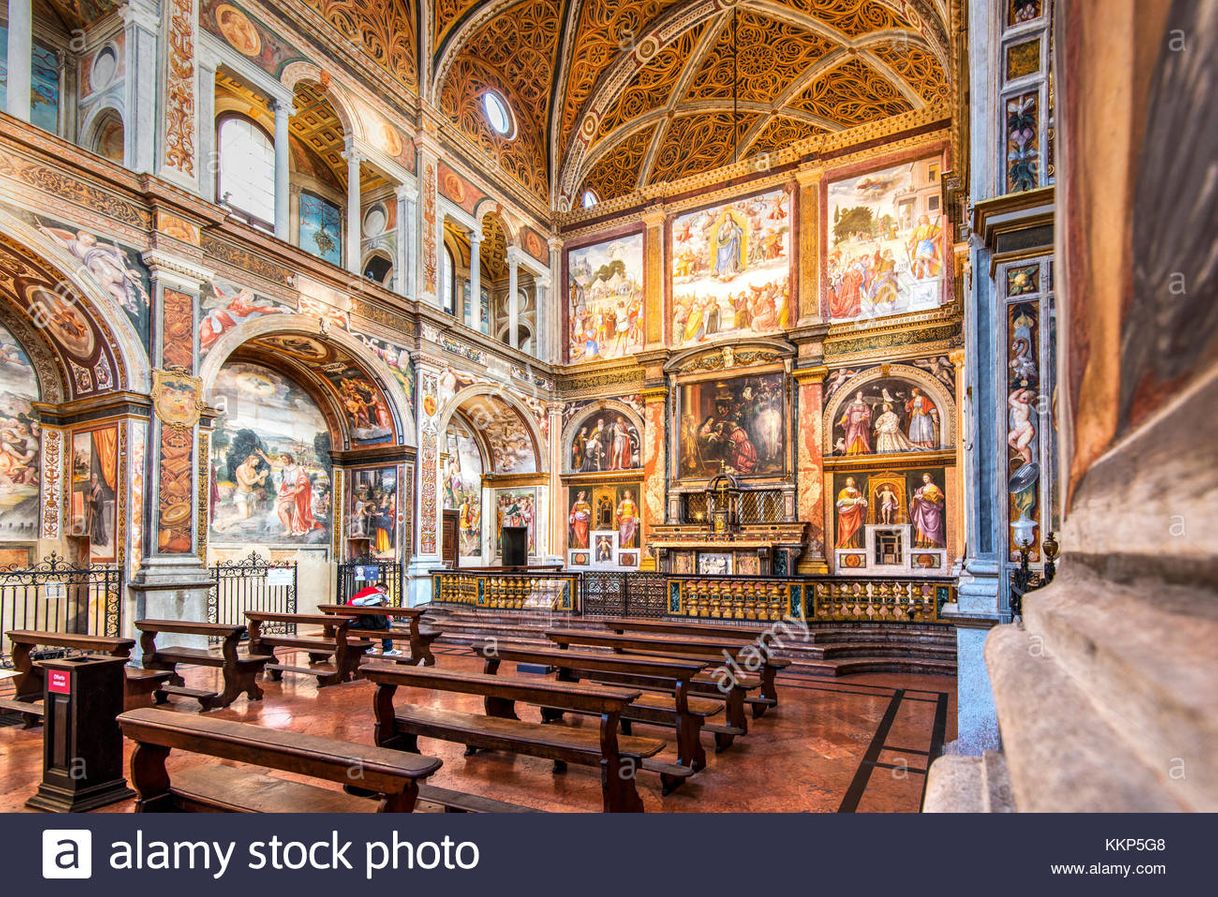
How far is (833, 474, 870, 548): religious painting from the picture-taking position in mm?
15070

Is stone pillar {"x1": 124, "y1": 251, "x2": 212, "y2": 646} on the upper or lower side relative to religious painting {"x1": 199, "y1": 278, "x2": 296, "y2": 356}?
lower

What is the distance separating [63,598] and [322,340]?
225 inches

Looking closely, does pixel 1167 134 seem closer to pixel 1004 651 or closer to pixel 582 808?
pixel 1004 651

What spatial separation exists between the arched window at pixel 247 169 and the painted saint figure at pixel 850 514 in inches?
535

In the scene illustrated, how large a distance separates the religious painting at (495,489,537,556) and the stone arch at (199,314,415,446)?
5.46m

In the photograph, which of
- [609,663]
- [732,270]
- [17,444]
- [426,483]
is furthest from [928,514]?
[17,444]

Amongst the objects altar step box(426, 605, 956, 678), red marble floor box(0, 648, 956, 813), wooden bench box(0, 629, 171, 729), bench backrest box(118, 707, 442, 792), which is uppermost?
bench backrest box(118, 707, 442, 792)

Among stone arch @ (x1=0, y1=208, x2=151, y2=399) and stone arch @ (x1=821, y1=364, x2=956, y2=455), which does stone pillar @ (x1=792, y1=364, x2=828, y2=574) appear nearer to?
stone arch @ (x1=821, y1=364, x2=956, y2=455)

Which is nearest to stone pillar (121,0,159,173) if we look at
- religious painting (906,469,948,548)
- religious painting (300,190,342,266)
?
religious painting (300,190,342,266)

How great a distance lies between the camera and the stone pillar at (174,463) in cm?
912

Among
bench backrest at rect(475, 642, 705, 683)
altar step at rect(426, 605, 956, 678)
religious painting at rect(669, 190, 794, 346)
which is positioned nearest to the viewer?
bench backrest at rect(475, 642, 705, 683)

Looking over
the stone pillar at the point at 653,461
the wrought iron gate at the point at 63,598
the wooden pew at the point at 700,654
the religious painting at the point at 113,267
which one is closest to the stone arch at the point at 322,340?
the religious painting at the point at 113,267

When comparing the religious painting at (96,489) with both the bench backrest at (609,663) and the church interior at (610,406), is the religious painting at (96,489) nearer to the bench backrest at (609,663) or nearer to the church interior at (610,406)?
the church interior at (610,406)
